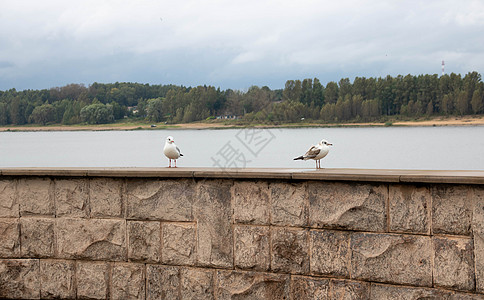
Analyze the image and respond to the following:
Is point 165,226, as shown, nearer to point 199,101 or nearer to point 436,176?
point 436,176

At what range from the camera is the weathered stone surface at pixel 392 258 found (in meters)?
4.55

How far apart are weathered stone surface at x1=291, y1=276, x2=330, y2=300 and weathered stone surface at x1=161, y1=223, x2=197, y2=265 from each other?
40.4 inches

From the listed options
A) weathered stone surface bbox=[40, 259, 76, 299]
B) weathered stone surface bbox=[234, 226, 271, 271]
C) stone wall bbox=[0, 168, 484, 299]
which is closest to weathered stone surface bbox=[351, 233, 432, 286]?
stone wall bbox=[0, 168, 484, 299]

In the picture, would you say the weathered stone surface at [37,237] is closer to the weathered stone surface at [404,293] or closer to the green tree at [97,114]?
the weathered stone surface at [404,293]

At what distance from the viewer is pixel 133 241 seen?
18.3 feet

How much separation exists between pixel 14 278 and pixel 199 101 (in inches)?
2054

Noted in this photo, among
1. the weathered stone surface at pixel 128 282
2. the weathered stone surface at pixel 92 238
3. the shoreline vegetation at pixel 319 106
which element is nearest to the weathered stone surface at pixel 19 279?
the weathered stone surface at pixel 92 238

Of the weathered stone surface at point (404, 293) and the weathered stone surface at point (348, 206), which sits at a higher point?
the weathered stone surface at point (348, 206)

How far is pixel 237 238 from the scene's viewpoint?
5.23 m

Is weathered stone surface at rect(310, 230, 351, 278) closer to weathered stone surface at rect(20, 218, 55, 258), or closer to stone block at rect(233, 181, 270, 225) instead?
stone block at rect(233, 181, 270, 225)

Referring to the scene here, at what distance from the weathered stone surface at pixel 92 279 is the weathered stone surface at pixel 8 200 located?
0.93 m

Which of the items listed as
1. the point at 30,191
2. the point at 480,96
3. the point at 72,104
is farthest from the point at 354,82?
the point at 30,191

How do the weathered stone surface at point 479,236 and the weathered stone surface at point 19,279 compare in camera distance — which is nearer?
the weathered stone surface at point 479,236

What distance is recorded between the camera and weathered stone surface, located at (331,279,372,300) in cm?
474
